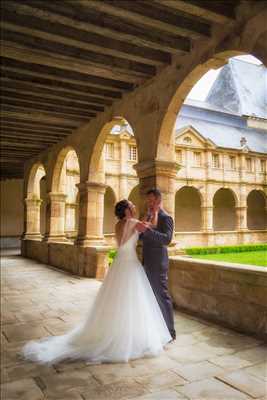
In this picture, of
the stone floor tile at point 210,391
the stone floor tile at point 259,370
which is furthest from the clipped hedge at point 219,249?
the stone floor tile at point 210,391

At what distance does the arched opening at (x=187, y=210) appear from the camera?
23.2 m

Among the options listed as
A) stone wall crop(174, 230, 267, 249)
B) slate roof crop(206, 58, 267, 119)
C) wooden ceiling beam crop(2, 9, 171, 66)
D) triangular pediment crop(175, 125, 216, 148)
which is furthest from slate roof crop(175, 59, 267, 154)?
wooden ceiling beam crop(2, 9, 171, 66)

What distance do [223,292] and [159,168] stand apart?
211 cm

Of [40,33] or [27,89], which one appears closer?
[40,33]

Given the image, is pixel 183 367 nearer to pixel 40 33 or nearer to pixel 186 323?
pixel 186 323

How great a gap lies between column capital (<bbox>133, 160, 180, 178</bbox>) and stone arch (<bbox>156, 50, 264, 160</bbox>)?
107mm

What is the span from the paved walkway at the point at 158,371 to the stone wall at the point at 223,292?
0.17m

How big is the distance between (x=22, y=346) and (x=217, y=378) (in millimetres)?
2034

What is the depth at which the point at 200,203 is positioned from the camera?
23.5 metres

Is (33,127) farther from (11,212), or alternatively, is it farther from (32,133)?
(11,212)

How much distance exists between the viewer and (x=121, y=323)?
3.25 metres

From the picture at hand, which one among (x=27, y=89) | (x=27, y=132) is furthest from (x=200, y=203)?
(x=27, y=89)

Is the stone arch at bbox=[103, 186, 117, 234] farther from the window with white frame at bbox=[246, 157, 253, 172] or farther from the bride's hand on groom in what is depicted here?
the bride's hand on groom

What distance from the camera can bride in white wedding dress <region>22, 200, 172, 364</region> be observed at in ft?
10.4
